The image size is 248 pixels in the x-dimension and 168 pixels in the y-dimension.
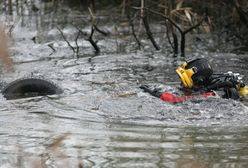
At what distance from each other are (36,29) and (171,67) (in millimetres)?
5063

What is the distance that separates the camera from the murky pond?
5.45m

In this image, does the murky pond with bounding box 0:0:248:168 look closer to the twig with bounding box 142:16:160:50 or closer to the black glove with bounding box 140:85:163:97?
the black glove with bounding box 140:85:163:97

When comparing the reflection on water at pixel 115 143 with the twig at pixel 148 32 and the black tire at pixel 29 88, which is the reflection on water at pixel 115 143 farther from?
the twig at pixel 148 32

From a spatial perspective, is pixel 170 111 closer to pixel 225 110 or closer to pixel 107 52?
pixel 225 110

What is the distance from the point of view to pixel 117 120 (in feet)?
23.1

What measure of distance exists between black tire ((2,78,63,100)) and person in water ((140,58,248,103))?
1.47 metres

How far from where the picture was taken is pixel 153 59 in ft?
37.3

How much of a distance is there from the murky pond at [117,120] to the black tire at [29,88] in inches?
8.7

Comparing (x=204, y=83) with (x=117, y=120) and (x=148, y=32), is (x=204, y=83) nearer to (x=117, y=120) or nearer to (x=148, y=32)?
(x=117, y=120)

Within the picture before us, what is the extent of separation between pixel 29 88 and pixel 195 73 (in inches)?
93.3

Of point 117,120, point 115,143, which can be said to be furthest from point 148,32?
point 115,143

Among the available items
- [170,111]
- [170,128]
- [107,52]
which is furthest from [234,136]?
[107,52]

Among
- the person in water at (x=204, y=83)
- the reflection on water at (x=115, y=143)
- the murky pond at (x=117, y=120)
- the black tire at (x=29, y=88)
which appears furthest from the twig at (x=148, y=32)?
the reflection on water at (x=115, y=143)

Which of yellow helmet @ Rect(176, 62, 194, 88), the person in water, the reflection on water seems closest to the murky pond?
the reflection on water
